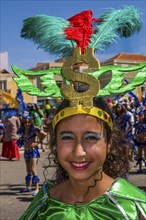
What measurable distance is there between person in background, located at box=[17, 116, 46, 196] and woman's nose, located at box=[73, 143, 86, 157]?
5.37m

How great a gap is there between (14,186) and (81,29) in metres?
6.35

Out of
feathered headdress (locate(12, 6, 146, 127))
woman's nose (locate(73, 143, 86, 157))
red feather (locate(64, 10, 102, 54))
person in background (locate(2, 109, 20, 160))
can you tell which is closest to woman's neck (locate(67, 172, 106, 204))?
woman's nose (locate(73, 143, 86, 157))

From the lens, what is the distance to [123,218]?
7.26ft

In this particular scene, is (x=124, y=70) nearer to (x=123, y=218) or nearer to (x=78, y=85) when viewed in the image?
(x=78, y=85)

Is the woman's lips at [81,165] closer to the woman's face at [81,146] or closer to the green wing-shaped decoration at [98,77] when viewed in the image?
the woman's face at [81,146]

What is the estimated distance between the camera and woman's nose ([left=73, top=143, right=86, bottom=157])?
85.7 inches

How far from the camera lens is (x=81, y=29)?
8.46ft

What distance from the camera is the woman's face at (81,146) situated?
2209 millimetres

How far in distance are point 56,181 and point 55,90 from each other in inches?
23.0

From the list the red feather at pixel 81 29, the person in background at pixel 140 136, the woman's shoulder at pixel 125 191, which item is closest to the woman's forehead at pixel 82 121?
the woman's shoulder at pixel 125 191

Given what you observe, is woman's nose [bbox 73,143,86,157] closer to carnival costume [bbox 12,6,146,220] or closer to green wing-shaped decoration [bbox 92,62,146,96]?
carnival costume [bbox 12,6,146,220]

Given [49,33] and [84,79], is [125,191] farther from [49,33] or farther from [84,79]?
[49,33]

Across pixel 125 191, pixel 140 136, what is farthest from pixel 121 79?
pixel 140 136

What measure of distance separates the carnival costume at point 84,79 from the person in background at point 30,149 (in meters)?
4.86
